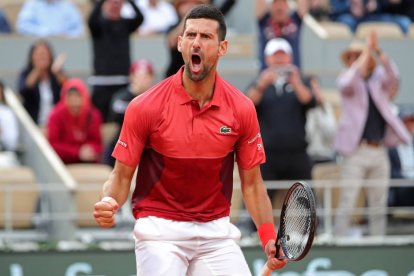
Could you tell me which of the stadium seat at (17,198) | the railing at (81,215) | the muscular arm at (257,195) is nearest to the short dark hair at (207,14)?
the muscular arm at (257,195)

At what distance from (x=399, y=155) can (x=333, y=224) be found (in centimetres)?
136

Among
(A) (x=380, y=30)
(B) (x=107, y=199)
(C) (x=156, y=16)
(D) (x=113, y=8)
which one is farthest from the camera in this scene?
(A) (x=380, y=30)

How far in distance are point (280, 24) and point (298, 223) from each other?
7647mm

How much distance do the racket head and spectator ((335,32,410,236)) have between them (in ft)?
18.0

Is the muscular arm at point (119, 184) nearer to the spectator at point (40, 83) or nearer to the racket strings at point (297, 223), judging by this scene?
the racket strings at point (297, 223)

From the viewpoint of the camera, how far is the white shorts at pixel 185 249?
670 cm

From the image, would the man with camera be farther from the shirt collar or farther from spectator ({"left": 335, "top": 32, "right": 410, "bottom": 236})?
the shirt collar

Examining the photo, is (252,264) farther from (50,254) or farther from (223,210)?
(223,210)

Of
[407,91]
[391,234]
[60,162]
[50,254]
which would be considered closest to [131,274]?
[50,254]

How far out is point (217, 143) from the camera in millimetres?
6809

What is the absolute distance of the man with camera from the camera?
1211 cm

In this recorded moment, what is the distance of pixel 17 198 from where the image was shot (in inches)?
469

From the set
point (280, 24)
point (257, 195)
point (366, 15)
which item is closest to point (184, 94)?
point (257, 195)

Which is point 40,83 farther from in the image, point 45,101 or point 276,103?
point 276,103
